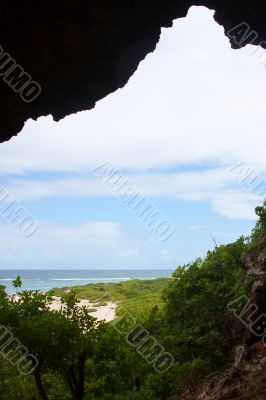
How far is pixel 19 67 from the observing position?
9469 millimetres

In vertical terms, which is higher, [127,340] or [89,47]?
[89,47]

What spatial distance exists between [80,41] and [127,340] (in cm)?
1481

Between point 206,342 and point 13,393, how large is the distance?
975 centimetres

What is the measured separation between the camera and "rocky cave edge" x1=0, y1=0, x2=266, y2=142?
335 inches

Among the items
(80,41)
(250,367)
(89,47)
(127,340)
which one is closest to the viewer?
(80,41)

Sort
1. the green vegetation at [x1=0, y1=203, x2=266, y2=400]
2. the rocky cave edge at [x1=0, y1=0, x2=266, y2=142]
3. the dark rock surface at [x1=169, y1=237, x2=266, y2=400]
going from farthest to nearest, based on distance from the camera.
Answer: the green vegetation at [x1=0, y1=203, x2=266, y2=400], the dark rock surface at [x1=169, y1=237, x2=266, y2=400], the rocky cave edge at [x1=0, y1=0, x2=266, y2=142]

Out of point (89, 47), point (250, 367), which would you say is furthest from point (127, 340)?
point (89, 47)

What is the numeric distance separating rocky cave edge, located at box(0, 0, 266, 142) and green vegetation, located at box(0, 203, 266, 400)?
8.79m

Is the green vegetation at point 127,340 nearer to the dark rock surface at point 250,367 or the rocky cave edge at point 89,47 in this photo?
the dark rock surface at point 250,367

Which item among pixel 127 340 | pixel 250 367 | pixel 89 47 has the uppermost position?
pixel 89 47

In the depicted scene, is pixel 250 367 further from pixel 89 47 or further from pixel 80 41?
pixel 80 41

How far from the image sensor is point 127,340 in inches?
771

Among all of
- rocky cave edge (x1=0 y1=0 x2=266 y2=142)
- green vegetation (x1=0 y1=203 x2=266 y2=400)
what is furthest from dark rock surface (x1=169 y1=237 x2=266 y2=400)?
rocky cave edge (x1=0 y1=0 x2=266 y2=142)

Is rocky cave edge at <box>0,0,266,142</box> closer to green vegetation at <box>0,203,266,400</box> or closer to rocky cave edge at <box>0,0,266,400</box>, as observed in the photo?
rocky cave edge at <box>0,0,266,400</box>
